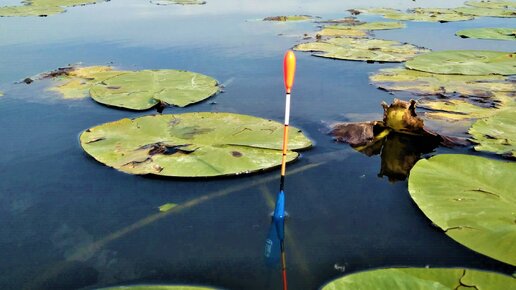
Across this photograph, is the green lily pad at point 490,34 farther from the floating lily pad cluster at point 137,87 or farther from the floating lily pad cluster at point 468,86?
the floating lily pad cluster at point 137,87

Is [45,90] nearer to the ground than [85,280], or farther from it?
farther from it

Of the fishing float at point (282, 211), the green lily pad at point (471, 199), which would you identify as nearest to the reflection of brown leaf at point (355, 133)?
the green lily pad at point (471, 199)

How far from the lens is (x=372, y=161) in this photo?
15.2 ft

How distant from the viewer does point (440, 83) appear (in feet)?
23.1

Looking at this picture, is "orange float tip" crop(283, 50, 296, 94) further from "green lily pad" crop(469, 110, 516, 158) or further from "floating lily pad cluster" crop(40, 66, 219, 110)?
"floating lily pad cluster" crop(40, 66, 219, 110)

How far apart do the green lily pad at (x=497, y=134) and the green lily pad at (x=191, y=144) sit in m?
1.89

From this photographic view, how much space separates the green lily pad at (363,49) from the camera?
903 centimetres

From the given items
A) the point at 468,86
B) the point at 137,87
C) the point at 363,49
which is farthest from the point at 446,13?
the point at 137,87

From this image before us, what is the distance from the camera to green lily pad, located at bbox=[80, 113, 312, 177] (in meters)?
4.20

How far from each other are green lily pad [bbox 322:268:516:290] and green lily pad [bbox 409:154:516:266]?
378mm

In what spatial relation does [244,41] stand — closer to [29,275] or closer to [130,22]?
[130,22]

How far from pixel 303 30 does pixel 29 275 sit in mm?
11497

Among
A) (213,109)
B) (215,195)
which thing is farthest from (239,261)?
(213,109)

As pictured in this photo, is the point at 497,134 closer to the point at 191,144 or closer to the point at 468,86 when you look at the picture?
the point at 468,86
